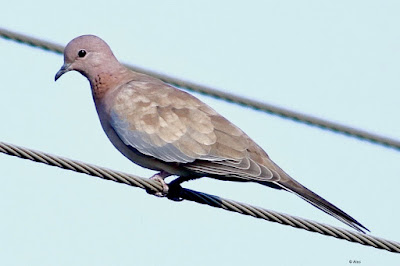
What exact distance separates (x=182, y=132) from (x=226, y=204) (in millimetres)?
1426

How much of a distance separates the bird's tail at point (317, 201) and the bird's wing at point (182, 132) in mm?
149

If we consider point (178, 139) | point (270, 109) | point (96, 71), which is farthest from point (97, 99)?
point (270, 109)

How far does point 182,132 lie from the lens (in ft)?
22.5

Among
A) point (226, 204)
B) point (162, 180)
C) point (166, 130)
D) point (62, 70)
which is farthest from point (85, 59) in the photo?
point (226, 204)

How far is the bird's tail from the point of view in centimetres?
563

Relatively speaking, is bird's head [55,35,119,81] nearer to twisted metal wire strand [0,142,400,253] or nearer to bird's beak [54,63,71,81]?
bird's beak [54,63,71,81]

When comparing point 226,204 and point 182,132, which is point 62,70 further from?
point 226,204

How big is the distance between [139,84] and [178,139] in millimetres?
642

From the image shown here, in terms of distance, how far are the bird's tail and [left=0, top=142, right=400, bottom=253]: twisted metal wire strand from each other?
0.13 m

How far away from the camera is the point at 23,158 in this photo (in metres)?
5.12

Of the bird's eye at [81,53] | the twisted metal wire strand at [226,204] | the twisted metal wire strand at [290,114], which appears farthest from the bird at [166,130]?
the twisted metal wire strand at [226,204]

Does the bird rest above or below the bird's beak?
below

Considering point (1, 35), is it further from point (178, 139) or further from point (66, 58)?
point (178, 139)

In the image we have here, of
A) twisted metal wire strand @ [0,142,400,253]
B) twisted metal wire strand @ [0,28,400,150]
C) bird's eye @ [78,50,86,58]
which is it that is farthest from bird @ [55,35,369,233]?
twisted metal wire strand @ [0,142,400,253]
